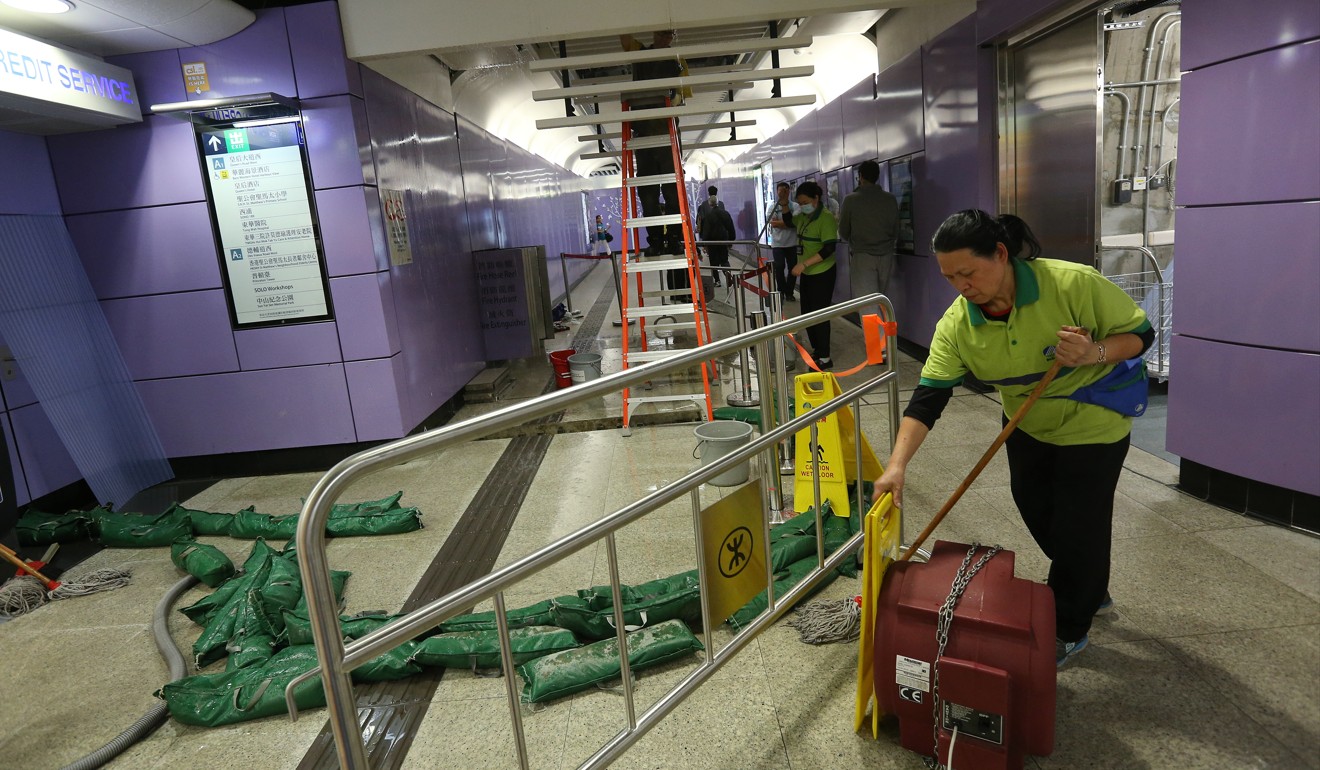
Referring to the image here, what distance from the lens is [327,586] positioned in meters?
1.34

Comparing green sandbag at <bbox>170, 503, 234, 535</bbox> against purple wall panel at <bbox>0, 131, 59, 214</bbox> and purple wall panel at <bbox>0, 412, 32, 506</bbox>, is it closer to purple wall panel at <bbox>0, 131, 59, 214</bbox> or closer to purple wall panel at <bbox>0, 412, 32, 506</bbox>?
purple wall panel at <bbox>0, 412, 32, 506</bbox>

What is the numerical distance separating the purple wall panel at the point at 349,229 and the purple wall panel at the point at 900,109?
486 cm

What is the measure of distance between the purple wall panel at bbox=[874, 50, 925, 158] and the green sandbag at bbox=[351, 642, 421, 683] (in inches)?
244

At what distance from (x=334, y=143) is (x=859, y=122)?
19.6 feet

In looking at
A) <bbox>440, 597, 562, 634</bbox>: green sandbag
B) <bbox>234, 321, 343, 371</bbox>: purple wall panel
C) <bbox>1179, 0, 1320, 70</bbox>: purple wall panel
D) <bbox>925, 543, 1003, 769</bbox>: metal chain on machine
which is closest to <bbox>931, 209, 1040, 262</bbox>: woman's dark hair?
<bbox>925, 543, 1003, 769</bbox>: metal chain on machine

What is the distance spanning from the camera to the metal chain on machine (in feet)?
6.45

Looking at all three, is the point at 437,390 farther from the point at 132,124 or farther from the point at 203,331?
the point at 132,124

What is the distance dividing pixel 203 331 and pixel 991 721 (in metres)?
5.91

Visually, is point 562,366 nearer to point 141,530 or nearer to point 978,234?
point 141,530

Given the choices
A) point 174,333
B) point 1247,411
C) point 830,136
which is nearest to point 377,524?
point 174,333

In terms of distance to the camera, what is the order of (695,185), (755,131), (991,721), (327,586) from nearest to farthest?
(327,586) → (991,721) → (755,131) → (695,185)

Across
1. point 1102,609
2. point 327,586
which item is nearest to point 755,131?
point 1102,609

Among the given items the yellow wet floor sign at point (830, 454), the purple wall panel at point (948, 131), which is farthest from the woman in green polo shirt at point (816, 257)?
the yellow wet floor sign at point (830, 454)

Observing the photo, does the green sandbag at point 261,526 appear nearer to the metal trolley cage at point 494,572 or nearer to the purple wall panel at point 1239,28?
the metal trolley cage at point 494,572
